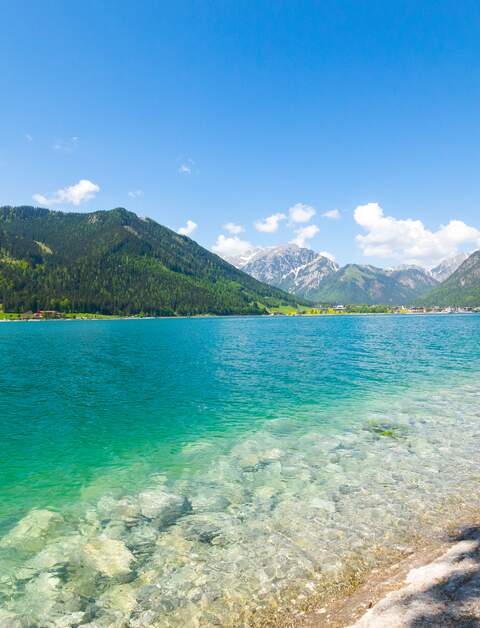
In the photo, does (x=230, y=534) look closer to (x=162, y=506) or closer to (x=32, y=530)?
(x=162, y=506)

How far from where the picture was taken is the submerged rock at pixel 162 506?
16031 millimetres

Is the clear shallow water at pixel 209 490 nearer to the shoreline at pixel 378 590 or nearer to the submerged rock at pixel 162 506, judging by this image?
the submerged rock at pixel 162 506

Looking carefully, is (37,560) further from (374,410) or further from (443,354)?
(443,354)

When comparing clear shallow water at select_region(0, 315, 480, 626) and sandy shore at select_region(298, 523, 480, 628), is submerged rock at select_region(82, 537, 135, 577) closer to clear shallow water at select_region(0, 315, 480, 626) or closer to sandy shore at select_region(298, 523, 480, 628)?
clear shallow water at select_region(0, 315, 480, 626)

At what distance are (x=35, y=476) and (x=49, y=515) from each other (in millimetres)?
5570

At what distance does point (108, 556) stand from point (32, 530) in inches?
173

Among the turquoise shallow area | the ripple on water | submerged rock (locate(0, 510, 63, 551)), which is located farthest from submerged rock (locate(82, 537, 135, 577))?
the turquoise shallow area

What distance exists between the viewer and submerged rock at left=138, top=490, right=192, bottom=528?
52.6 feet

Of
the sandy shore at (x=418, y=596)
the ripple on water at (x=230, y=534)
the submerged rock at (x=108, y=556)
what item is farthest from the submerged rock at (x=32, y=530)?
the sandy shore at (x=418, y=596)

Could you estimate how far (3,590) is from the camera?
11.7 m

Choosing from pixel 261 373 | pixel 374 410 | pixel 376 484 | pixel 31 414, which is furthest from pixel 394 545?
pixel 261 373

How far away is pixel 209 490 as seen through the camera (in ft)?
61.6

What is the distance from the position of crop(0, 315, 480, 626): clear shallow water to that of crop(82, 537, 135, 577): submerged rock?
0.08 m

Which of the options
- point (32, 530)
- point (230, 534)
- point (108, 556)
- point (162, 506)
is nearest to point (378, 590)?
point (230, 534)
